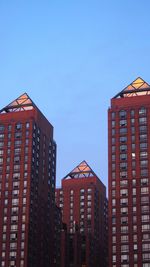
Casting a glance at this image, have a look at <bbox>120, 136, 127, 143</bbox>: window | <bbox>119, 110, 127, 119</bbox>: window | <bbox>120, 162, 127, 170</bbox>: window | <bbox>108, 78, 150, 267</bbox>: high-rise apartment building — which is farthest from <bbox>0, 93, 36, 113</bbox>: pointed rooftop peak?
<bbox>120, 162, 127, 170</bbox>: window

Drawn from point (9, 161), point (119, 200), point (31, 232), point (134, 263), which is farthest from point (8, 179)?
point (134, 263)

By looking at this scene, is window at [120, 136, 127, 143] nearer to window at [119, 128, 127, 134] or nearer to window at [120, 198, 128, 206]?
window at [119, 128, 127, 134]

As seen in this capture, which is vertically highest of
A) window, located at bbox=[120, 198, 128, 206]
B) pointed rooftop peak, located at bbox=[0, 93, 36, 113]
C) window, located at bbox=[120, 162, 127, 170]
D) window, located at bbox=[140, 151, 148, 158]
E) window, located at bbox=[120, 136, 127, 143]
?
pointed rooftop peak, located at bbox=[0, 93, 36, 113]

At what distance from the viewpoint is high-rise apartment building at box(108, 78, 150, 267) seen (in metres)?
145

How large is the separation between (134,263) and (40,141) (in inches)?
2270

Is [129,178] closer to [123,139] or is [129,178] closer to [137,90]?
[123,139]

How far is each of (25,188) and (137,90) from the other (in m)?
48.0

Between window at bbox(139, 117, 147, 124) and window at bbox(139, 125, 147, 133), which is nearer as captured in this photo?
window at bbox(139, 125, 147, 133)

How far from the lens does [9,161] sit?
563ft

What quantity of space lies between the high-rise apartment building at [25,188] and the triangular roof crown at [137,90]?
31166mm

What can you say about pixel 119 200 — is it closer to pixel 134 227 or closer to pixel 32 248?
pixel 134 227

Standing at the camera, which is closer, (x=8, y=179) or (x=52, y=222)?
(x=8, y=179)

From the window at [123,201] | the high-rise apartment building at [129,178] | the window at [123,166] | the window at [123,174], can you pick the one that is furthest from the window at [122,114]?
the window at [123,201]

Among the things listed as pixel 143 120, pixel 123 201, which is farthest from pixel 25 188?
pixel 143 120
